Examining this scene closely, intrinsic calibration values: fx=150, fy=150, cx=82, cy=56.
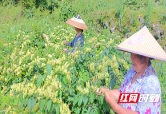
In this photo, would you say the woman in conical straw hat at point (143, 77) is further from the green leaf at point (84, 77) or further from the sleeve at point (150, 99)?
the green leaf at point (84, 77)

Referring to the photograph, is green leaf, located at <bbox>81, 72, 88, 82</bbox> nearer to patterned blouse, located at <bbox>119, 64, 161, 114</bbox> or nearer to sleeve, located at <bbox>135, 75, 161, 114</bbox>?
patterned blouse, located at <bbox>119, 64, 161, 114</bbox>

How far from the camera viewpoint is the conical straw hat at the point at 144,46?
1205mm

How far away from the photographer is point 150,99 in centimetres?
112

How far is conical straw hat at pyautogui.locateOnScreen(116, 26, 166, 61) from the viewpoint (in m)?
1.20

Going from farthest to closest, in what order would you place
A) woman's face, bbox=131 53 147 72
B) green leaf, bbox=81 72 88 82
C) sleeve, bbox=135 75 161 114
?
green leaf, bbox=81 72 88 82
woman's face, bbox=131 53 147 72
sleeve, bbox=135 75 161 114

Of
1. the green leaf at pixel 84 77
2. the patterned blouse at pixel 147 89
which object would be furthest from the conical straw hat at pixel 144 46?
the green leaf at pixel 84 77

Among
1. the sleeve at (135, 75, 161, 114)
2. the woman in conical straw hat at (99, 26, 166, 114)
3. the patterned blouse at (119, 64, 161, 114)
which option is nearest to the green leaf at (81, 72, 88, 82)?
the woman in conical straw hat at (99, 26, 166, 114)

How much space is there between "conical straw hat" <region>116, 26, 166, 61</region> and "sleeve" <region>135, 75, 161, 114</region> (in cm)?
21

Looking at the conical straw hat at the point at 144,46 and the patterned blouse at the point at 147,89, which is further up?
the conical straw hat at the point at 144,46

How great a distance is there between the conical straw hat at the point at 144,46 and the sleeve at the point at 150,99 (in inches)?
8.2

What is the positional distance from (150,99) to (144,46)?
16.5 inches

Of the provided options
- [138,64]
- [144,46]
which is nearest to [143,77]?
[138,64]

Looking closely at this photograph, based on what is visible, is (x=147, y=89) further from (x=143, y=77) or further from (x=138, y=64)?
(x=138, y=64)

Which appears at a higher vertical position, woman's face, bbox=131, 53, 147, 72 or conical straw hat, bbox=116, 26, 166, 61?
conical straw hat, bbox=116, 26, 166, 61
